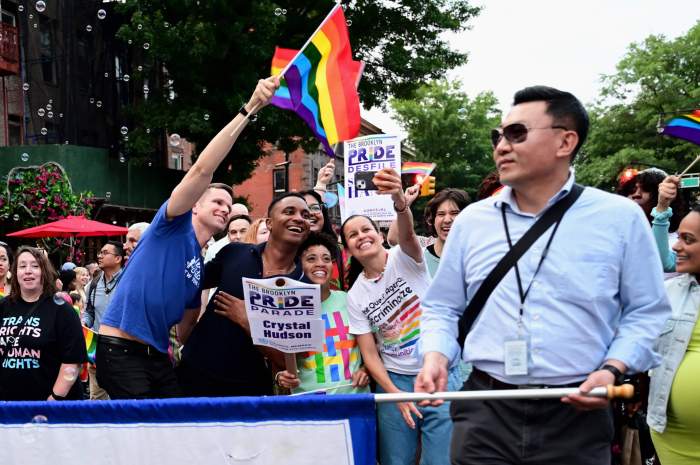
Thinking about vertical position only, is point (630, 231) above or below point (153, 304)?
above

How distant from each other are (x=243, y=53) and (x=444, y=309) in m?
16.5

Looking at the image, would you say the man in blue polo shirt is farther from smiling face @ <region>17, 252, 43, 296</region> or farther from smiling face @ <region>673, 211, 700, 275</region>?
smiling face @ <region>673, 211, 700, 275</region>

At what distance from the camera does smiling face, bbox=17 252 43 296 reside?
199 inches

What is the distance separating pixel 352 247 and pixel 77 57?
21.7m

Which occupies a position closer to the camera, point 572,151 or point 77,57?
point 572,151

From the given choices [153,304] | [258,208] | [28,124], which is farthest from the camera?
[258,208]

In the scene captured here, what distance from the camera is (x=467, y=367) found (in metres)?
4.53

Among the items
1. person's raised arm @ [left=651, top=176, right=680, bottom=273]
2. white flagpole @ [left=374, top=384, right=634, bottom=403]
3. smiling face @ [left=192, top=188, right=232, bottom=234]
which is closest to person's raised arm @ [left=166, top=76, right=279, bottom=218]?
smiling face @ [left=192, top=188, right=232, bottom=234]

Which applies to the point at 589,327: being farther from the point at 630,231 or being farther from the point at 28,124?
the point at 28,124

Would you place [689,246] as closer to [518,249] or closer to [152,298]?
[518,249]

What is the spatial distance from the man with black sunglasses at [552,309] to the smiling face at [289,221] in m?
1.84

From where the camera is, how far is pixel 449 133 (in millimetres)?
44031

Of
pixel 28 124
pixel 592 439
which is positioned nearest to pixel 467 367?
pixel 592 439

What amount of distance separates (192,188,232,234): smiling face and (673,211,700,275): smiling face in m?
2.38
